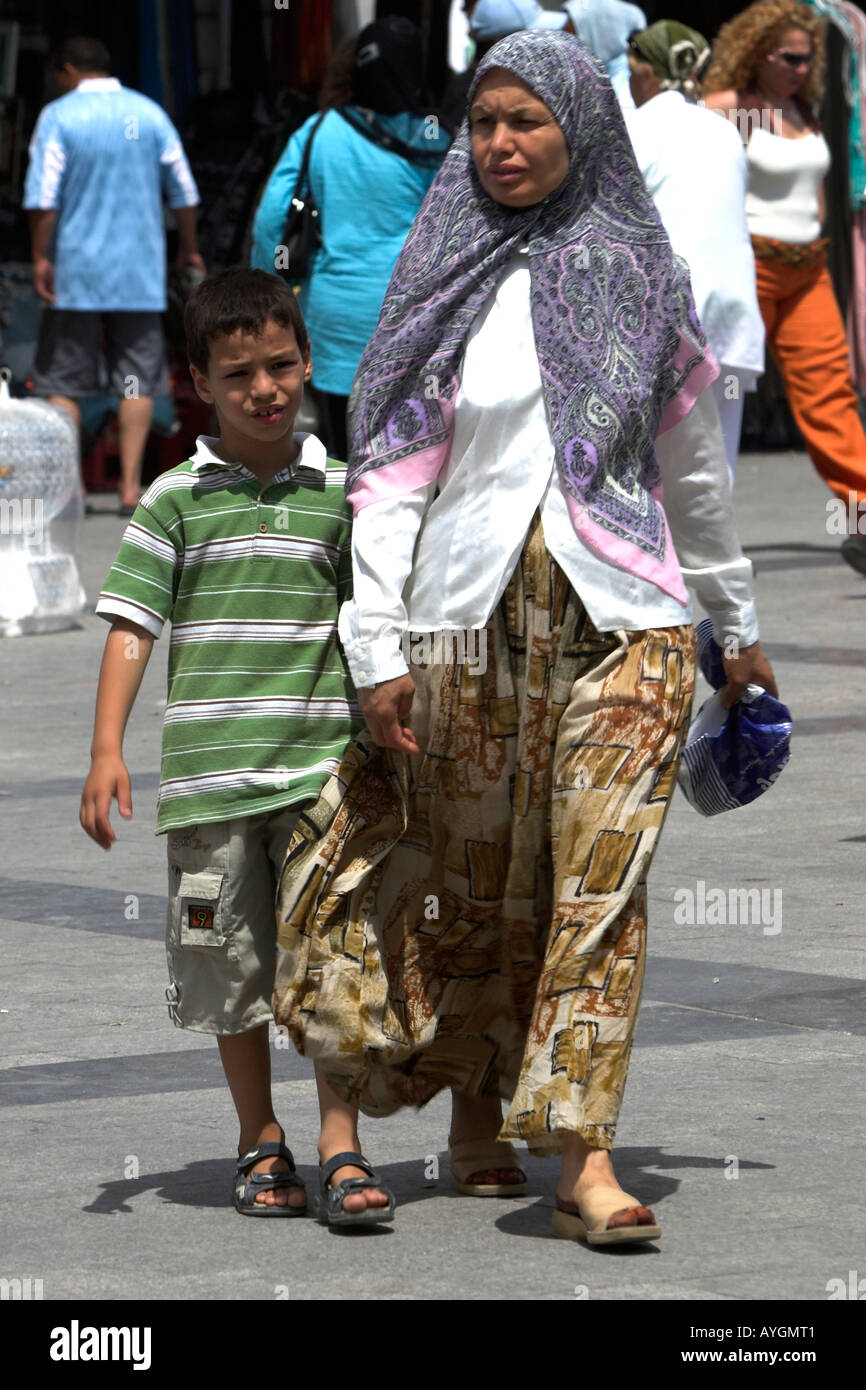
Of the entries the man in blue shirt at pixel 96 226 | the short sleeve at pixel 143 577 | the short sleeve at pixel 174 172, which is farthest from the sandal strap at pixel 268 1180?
the short sleeve at pixel 174 172

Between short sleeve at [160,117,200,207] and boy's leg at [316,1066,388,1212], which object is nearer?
boy's leg at [316,1066,388,1212]

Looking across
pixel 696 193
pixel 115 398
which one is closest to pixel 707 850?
pixel 696 193

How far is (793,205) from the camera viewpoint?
35.3 feet

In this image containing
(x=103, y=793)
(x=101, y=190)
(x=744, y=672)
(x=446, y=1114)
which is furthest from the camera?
(x=101, y=190)

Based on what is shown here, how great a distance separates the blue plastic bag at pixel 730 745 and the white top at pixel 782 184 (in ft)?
21.5

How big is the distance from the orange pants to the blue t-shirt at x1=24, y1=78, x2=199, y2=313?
12.1 ft

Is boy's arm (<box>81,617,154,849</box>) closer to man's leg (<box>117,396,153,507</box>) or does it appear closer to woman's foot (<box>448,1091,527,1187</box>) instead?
woman's foot (<box>448,1091,527,1187</box>)

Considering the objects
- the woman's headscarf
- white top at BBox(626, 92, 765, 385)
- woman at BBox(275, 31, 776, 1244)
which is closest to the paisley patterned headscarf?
woman at BBox(275, 31, 776, 1244)

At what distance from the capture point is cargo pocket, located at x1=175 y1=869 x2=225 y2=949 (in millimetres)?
4016

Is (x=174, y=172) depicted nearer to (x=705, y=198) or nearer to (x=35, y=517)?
(x=35, y=517)

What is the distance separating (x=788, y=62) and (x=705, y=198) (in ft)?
10.4

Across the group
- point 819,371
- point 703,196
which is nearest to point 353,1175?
point 703,196
